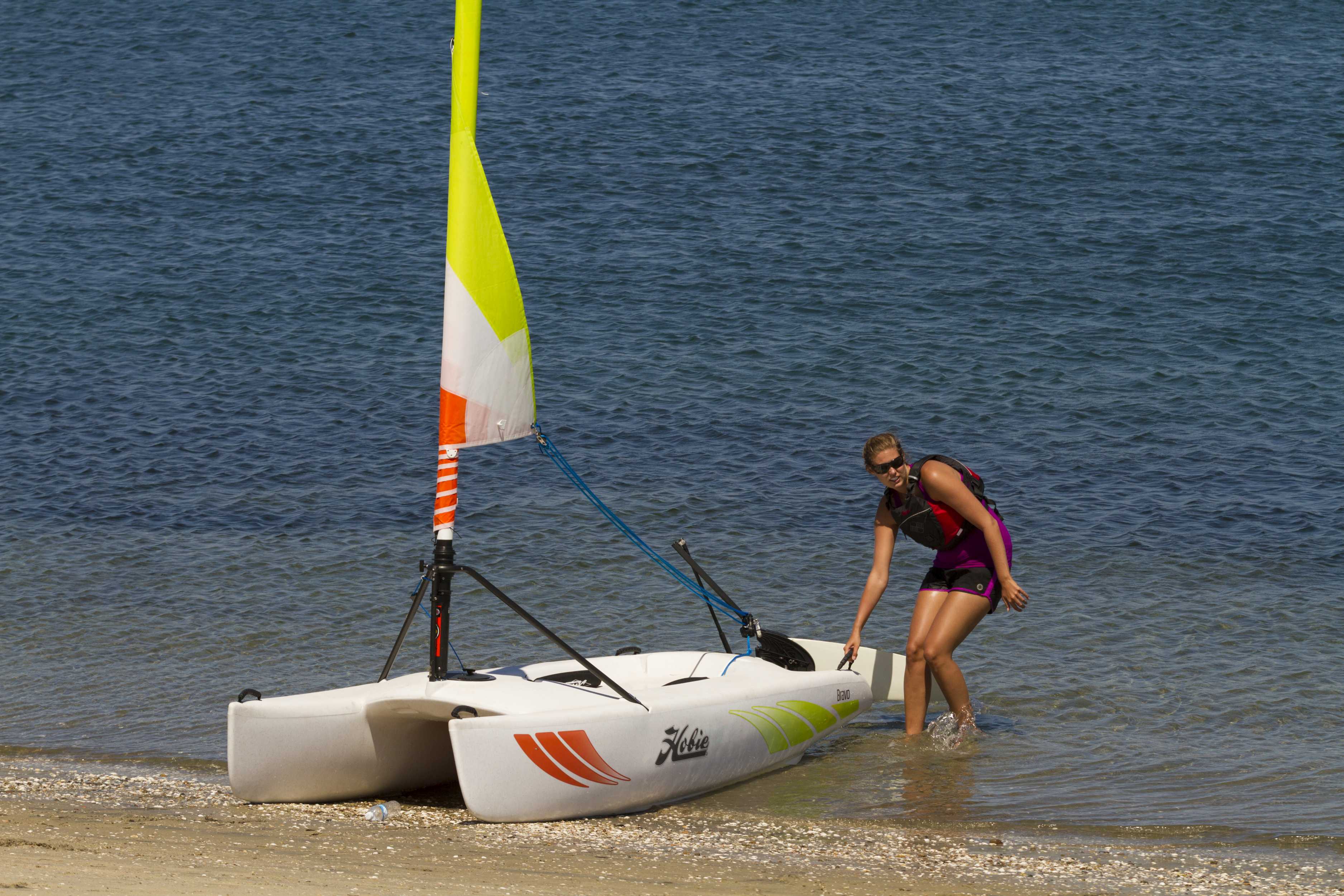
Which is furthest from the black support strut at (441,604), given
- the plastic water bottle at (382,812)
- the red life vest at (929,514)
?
the red life vest at (929,514)

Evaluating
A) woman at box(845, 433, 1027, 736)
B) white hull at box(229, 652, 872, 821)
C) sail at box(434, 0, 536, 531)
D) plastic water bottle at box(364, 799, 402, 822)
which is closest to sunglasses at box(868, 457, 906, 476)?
woman at box(845, 433, 1027, 736)

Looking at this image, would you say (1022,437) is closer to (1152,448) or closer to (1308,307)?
(1152,448)

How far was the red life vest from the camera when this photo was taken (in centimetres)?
704

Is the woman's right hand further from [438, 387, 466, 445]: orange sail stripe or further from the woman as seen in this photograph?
[438, 387, 466, 445]: orange sail stripe

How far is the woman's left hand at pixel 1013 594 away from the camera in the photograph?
679cm

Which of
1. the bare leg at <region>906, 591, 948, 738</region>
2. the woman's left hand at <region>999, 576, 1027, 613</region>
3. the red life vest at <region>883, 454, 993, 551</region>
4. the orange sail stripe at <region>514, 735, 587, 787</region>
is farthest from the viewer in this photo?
the bare leg at <region>906, 591, 948, 738</region>

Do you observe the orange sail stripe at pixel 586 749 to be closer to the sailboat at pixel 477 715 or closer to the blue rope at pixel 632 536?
the sailboat at pixel 477 715

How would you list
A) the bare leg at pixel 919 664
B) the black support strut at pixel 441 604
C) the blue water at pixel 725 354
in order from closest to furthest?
the black support strut at pixel 441 604 → the bare leg at pixel 919 664 → the blue water at pixel 725 354

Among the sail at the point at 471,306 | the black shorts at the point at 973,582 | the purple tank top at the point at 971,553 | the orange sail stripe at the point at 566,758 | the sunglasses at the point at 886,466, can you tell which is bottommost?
the orange sail stripe at the point at 566,758

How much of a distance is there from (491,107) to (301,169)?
15.4 feet

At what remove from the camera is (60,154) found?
2736cm

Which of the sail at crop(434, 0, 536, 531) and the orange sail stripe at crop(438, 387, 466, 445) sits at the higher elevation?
the sail at crop(434, 0, 536, 531)

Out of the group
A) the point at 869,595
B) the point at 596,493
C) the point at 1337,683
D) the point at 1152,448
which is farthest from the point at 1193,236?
the point at 869,595

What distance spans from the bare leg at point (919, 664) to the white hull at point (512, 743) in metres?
0.78
